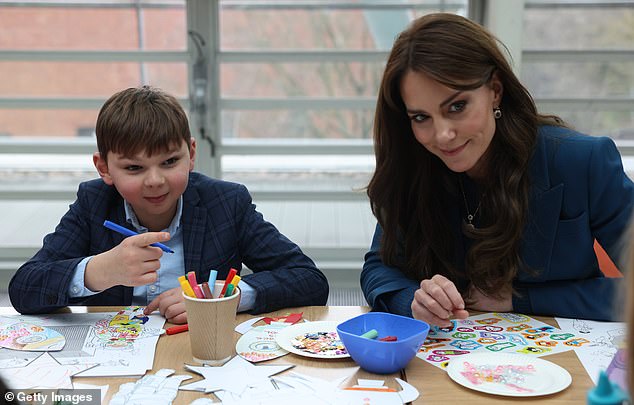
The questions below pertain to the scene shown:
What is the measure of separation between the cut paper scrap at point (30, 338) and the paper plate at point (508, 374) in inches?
29.7

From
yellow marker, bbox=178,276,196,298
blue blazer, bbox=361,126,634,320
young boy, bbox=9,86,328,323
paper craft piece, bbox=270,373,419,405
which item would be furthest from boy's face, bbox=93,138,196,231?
paper craft piece, bbox=270,373,419,405

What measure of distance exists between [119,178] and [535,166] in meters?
0.95

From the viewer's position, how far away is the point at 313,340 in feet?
4.84

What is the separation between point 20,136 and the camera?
361 centimetres

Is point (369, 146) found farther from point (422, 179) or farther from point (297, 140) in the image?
point (422, 179)

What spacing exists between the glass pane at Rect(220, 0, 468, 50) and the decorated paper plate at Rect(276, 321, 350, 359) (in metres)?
2.20

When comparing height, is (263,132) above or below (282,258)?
above

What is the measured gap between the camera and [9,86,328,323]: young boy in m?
1.63

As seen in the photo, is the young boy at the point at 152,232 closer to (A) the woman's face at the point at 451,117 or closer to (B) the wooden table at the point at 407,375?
(B) the wooden table at the point at 407,375

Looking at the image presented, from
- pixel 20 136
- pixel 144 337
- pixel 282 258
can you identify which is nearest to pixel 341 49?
pixel 20 136

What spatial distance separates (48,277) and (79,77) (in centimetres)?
210

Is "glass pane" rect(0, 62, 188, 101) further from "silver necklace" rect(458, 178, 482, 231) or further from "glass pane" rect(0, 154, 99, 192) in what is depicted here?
"silver necklace" rect(458, 178, 482, 231)

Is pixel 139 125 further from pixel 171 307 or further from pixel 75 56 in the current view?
pixel 75 56

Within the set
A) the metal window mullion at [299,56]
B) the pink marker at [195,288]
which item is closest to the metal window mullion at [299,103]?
the metal window mullion at [299,56]
